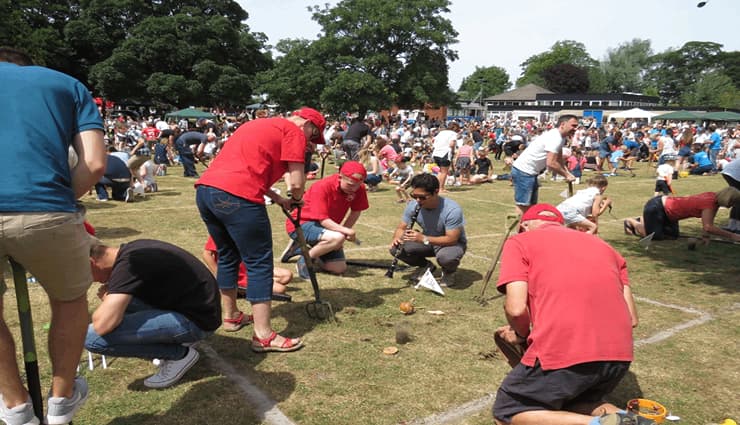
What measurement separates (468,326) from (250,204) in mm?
2284

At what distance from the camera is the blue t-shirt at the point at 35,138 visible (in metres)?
2.31

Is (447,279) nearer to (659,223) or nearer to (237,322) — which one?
(237,322)

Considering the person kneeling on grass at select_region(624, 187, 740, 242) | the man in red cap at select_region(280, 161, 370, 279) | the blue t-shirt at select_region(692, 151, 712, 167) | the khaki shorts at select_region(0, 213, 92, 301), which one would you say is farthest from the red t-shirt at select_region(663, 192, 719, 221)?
the blue t-shirt at select_region(692, 151, 712, 167)

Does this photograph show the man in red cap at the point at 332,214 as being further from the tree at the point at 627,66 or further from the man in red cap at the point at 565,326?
the tree at the point at 627,66

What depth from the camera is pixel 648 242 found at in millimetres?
8000

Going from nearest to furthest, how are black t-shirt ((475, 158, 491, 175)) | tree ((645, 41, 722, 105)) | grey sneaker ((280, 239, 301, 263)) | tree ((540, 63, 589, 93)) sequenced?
grey sneaker ((280, 239, 301, 263)) < black t-shirt ((475, 158, 491, 175)) < tree ((540, 63, 589, 93)) < tree ((645, 41, 722, 105))

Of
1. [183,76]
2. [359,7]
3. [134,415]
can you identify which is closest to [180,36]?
[183,76]

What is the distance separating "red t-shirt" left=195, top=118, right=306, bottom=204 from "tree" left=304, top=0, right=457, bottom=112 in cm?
4485

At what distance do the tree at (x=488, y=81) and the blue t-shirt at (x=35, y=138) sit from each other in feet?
428

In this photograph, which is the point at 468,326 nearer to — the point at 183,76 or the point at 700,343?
the point at 700,343

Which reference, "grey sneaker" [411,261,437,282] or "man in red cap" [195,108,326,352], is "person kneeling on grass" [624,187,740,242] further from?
"man in red cap" [195,108,326,352]

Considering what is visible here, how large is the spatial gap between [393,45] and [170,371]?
51472 millimetres

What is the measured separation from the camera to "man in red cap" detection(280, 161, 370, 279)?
5.90 meters

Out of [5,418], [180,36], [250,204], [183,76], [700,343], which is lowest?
[700,343]
